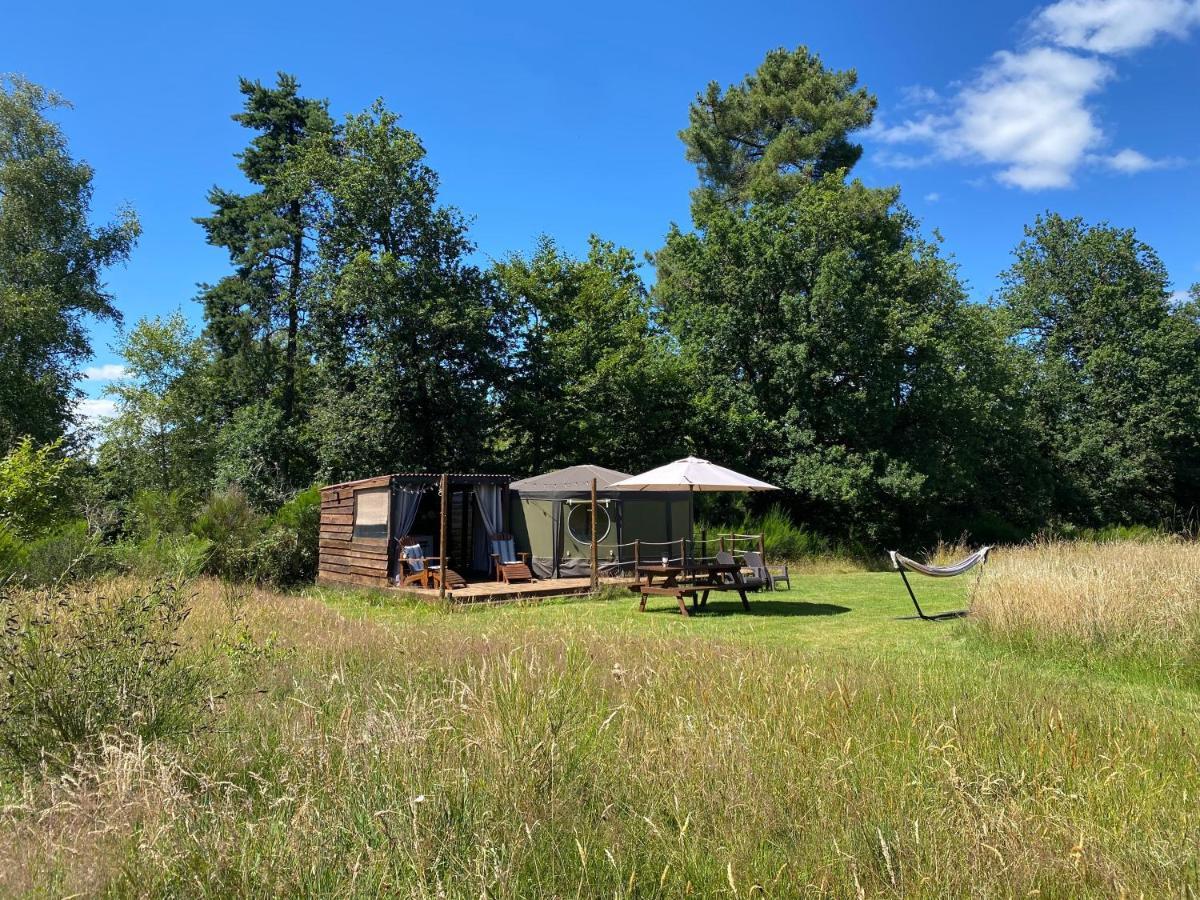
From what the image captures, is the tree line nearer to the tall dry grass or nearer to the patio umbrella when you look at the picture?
the patio umbrella

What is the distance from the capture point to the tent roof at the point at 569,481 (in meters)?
13.5

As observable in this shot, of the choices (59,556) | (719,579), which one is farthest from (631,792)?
(59,556)

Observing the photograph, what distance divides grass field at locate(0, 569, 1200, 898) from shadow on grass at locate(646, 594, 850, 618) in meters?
4.94

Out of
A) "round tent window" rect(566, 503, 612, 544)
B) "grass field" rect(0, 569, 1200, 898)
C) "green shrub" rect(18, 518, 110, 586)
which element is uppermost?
"round tent window" rect(566, 503, 612, 544)

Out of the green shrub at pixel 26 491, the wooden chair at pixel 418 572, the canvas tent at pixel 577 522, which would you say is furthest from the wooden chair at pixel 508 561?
the green shrub at pixel 26 491

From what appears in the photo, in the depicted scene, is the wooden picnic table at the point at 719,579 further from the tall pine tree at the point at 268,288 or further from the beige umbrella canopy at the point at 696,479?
the tall pine tree at the point at 268,288

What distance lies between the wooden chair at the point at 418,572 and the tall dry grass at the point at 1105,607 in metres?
7.85

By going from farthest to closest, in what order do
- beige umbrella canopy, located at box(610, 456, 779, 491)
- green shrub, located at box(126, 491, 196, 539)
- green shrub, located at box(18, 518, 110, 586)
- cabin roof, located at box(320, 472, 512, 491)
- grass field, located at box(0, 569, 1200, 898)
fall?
1. green shrub, located at box(126, 491, 196, 539)
2. cabin roof, located at box(320, 472, 512, 491)
3. beige umbrella canopy, located at box(610, 456, 779, 491)
4. green shrub, located at box(18, 518, 110, 586)
5. grass field, located at box(0, 569, 1200, 898)

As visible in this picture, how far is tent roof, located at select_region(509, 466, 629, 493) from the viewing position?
44.3 feet

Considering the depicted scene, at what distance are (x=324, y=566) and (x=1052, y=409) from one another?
864 inches

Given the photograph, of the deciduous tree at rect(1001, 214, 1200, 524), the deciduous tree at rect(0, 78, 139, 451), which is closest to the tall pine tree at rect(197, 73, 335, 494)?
the deciduous tree at rect(0, 78, 139, 451)

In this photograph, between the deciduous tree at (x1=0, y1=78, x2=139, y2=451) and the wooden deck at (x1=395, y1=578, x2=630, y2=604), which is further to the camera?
the deciduous tree at (x1=0, y1=78, x2=139, y2=451)

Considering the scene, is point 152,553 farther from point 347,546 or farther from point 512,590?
point 512,590

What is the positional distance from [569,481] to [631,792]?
11.3 m
